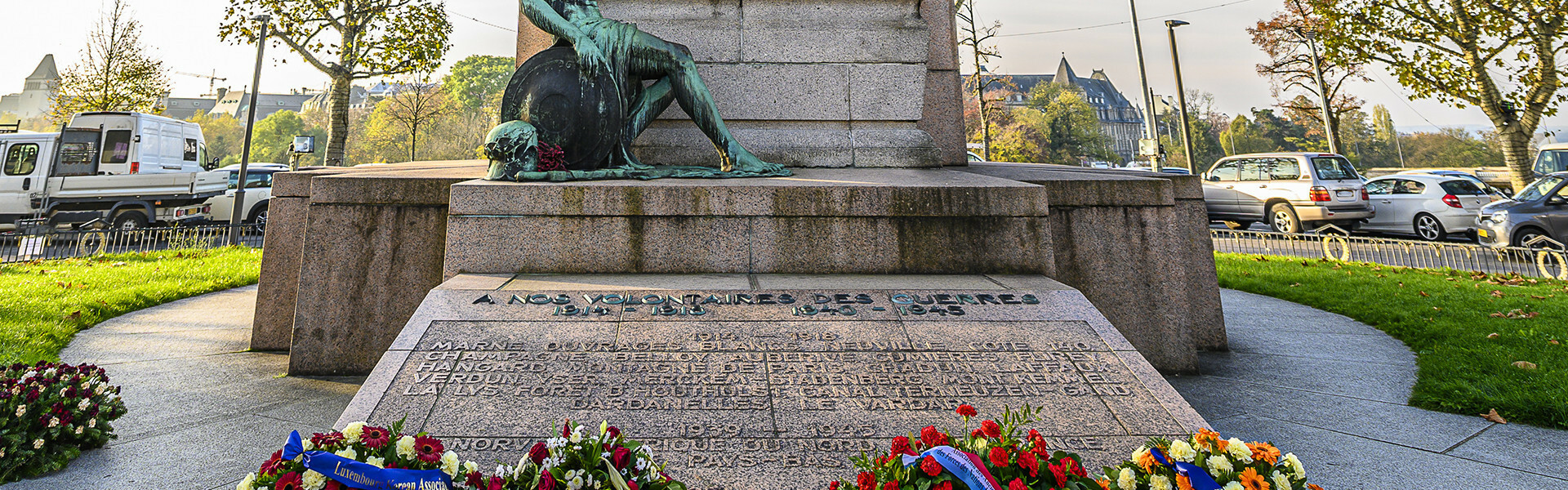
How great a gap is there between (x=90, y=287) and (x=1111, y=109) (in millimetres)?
130851

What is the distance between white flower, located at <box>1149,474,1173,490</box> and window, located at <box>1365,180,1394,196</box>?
18544 mm

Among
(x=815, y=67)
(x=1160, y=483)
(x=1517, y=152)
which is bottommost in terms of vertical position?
(x=1160, y=483)

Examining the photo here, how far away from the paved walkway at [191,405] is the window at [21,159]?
15.3 metres

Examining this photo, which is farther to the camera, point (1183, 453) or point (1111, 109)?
point (1111, 109)

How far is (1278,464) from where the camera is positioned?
6.22ft

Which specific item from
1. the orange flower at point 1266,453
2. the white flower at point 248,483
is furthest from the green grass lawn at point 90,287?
the orange flower at point 1266,453

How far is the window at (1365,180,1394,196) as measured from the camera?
16188mm

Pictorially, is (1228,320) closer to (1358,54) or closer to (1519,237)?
(1519,237)

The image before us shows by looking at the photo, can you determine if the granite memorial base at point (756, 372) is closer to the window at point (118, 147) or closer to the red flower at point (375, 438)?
the red flower at point (375, 438)

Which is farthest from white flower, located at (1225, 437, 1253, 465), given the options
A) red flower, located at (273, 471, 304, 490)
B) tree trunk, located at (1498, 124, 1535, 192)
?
tree trunk, located at (1498, 124, 1535, 192)

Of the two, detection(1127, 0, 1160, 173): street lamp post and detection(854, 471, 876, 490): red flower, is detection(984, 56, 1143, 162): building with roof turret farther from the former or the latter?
detection(854, 471, 876, 490): red flower

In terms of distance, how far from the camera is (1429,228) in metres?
15.3

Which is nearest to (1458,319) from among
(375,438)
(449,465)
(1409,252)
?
(1409,252)

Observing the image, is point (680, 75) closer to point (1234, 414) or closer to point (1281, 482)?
point (1234, 414)
